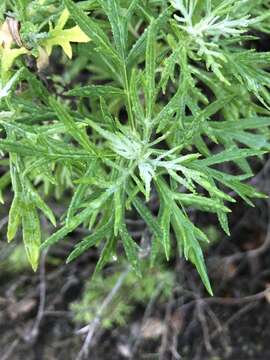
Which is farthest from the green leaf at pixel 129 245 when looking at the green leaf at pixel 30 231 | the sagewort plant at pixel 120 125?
the green leaf at pixel 30 231

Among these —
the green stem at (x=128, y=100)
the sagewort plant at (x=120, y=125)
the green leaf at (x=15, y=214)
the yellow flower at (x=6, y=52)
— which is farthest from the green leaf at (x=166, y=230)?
the yellow flower at (x=6, y=52)

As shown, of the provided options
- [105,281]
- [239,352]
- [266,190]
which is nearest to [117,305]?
[105,281]

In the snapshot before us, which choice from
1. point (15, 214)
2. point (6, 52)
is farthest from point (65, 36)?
point (15, 214)

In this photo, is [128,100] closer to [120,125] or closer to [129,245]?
[120,125]

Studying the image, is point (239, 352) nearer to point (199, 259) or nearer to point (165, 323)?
point (165, 323)

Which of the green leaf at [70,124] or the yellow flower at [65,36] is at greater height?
the yellow flower at [65,36]

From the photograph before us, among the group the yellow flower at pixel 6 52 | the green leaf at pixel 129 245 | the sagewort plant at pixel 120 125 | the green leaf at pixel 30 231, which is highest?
the yellow flower at pixel 6 52

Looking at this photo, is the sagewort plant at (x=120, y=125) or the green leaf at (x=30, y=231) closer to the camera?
the sagewort plant at (x=120, y=125)

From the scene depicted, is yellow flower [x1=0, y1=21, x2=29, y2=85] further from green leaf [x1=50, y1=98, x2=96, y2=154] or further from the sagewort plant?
green leaf [x1=50, y1=98, x2=96, y2=154]

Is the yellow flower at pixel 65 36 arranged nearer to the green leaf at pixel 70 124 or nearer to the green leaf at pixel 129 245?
the green leaf at pixel 70 124
